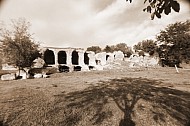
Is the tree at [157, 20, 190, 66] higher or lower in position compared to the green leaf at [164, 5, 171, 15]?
higher

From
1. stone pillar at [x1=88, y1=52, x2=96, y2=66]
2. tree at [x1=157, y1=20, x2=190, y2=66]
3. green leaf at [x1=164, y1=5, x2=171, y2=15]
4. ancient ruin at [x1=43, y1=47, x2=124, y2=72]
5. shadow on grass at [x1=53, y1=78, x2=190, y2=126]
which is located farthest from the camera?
stone pillar at [x1=88, y1=52, x2=96, y2=66]

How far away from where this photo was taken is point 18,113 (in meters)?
5.99

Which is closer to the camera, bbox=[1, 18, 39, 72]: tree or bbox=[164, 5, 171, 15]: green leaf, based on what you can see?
bbox=[164, 5, 171, 15]: green leaf

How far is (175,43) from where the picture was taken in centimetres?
3875

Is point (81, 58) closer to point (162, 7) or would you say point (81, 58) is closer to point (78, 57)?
point (78, 57)

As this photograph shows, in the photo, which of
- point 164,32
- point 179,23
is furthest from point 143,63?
point 179,23

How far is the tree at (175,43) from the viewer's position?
37.2 meters

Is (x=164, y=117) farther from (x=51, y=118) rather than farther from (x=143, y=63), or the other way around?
(x=143, y=63)

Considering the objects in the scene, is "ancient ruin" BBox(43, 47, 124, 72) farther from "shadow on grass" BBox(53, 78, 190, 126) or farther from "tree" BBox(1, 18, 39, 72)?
"shadow on grass" BBox(53, 78, 190, 126)

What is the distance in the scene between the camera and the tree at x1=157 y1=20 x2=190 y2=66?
122 ft

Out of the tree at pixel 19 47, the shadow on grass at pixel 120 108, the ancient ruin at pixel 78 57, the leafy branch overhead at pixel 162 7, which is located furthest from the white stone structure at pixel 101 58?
the leafy branch overhead at pixel 162 7

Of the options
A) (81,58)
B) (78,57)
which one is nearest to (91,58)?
(81,58)

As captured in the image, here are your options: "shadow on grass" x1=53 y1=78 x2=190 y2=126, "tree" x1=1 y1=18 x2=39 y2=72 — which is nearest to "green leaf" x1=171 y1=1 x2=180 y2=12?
"shadow on grass" x1=53 y1=78 x2=190 y2=126

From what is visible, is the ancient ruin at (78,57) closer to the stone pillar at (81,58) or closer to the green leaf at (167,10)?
the stone pillar at (81,58)
